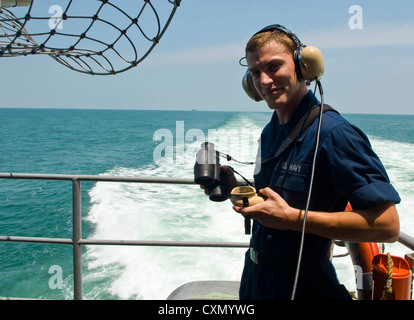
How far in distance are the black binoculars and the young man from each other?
0.17 metres

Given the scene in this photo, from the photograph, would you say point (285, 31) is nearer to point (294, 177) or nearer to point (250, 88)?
point (250, 88)

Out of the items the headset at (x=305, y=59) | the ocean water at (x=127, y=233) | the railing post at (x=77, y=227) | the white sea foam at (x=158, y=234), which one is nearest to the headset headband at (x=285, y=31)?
the headset at (x=305, y=59)

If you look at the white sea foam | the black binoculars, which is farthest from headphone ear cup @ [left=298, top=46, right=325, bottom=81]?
the white sea foam

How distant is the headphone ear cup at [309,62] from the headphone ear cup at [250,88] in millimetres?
354

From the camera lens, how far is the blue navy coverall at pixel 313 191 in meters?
1.08

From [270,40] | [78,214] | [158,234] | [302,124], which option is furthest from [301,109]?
[158,234]

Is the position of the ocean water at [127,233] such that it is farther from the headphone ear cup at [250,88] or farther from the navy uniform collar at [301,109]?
the navy uniform collar at [301,109]

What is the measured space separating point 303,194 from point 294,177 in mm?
60

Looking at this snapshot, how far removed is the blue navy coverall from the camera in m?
1.08

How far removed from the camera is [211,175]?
1512mm

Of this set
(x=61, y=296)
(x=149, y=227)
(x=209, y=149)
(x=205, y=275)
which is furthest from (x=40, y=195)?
(x=209, y=149)

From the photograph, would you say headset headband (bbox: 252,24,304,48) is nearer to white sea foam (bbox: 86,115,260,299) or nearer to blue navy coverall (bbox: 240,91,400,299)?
blue navy coverall (bbox: 240,91,400,299)

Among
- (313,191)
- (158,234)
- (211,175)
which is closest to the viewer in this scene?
(313,191)
